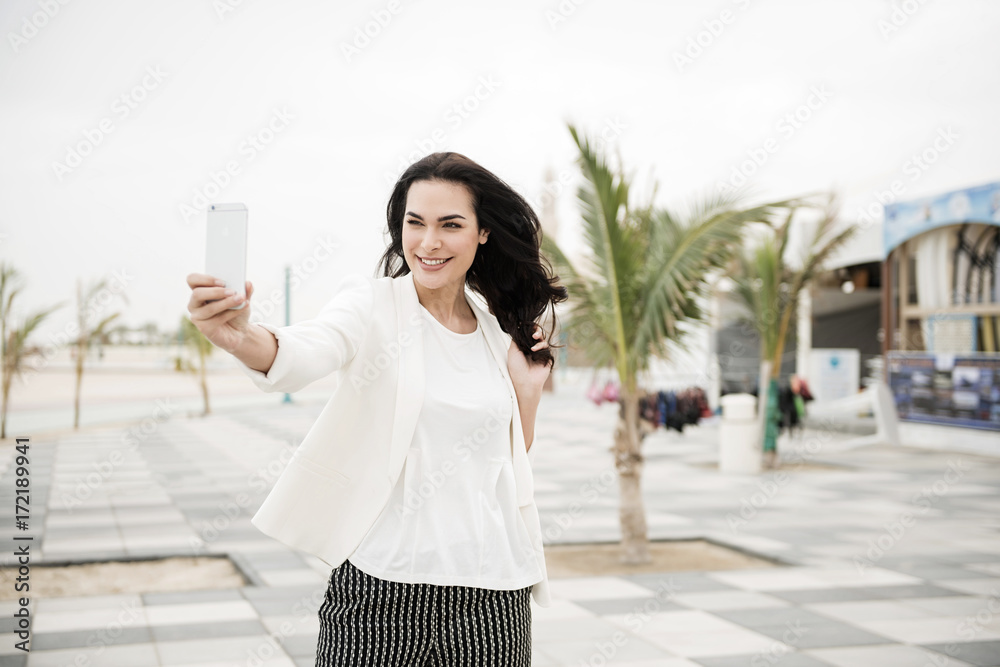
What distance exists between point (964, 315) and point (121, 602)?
14.7 meters

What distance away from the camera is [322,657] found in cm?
198

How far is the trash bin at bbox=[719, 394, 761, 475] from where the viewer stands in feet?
39.7

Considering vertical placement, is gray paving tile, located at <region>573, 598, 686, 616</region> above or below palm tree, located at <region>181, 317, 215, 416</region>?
below

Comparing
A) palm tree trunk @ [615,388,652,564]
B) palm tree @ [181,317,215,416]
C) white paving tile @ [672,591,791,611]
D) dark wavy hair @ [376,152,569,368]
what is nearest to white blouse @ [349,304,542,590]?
dark wavy hair @ [376,152,569,368]

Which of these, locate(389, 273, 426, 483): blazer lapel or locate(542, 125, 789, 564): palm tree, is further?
locate(542, 125, 789, 564): palm tree

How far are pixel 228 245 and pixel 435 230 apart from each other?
2.33ft

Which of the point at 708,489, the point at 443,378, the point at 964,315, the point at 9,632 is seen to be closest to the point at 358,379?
the point at 443,378

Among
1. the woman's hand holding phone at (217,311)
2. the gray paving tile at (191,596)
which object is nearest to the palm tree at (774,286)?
the gray paving tile at (191,596)

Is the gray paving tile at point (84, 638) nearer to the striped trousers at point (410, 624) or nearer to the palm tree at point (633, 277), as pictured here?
the striped trousers at point (410, 624)

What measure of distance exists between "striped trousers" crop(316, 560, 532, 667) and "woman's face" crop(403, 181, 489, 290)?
26.2 inches

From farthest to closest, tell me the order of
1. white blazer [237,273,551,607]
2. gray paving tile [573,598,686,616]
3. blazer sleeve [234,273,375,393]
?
gray paving tile [573,598,686,616]
white blazer [237,273,551,607]
blazer sleeve [234,273,375,393]

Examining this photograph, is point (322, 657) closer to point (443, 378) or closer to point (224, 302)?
point (443, 378)

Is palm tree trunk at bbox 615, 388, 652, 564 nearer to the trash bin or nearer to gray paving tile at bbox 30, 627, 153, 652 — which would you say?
gray paving tile at bbox 30, 627, 153, 652

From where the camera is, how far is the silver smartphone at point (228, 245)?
4.58 feet
